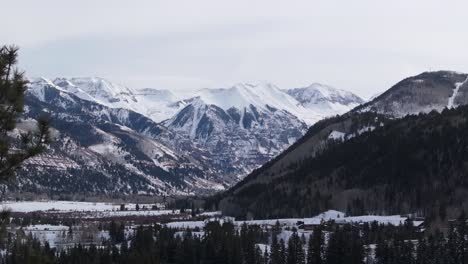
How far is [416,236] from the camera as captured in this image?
610ft

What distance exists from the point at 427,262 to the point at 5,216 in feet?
443

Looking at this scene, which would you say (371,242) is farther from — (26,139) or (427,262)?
(26,139)

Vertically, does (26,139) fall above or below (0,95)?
below

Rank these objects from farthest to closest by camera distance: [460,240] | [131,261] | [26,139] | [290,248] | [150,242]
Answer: [150,242], [290,248], [460,240], [131,261], [26,139]

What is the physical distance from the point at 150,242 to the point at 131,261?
4197cm

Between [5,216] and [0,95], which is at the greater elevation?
[0,95]

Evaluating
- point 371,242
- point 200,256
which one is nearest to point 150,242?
point 200,256

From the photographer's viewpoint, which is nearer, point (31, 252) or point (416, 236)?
point (31, 252)

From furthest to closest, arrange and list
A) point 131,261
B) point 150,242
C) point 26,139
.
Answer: point 150,242
point 131,261
point 26,139

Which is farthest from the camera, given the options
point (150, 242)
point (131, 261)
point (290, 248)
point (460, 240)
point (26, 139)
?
point (150, 242)

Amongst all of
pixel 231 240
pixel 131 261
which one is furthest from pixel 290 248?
pixel 131 261

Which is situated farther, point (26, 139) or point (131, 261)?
point (131, 261)

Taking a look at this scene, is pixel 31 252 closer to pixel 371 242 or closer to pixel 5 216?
pixel 5 216

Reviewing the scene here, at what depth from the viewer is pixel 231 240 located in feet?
571
